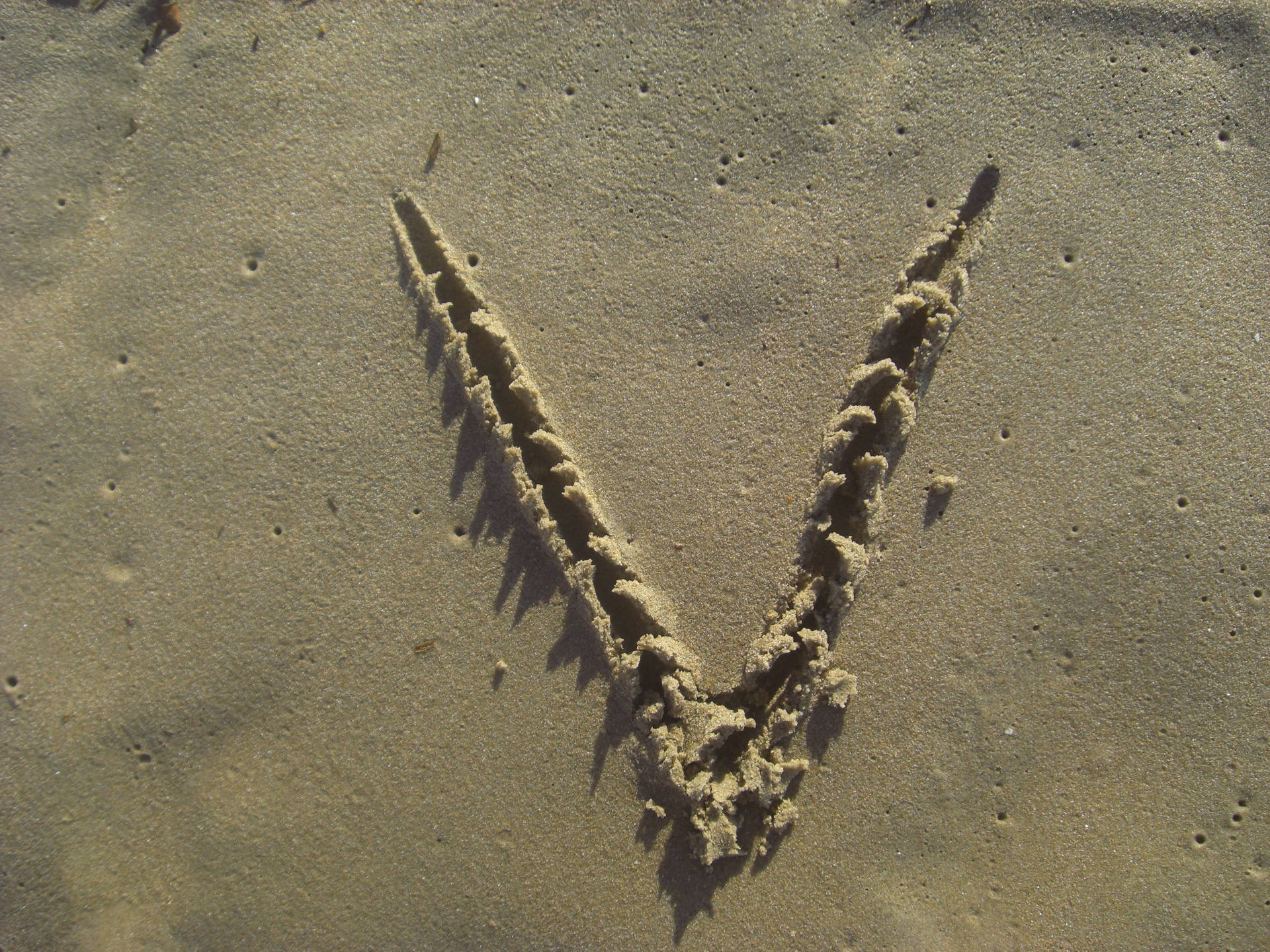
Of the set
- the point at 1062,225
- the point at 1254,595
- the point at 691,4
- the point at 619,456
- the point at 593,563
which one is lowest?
the point at 593,563

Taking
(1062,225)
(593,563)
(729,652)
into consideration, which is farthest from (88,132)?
(1062,225)

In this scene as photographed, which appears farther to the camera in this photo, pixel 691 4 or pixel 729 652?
pixel 691 4

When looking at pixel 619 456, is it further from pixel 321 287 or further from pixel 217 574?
pixel 217 574
